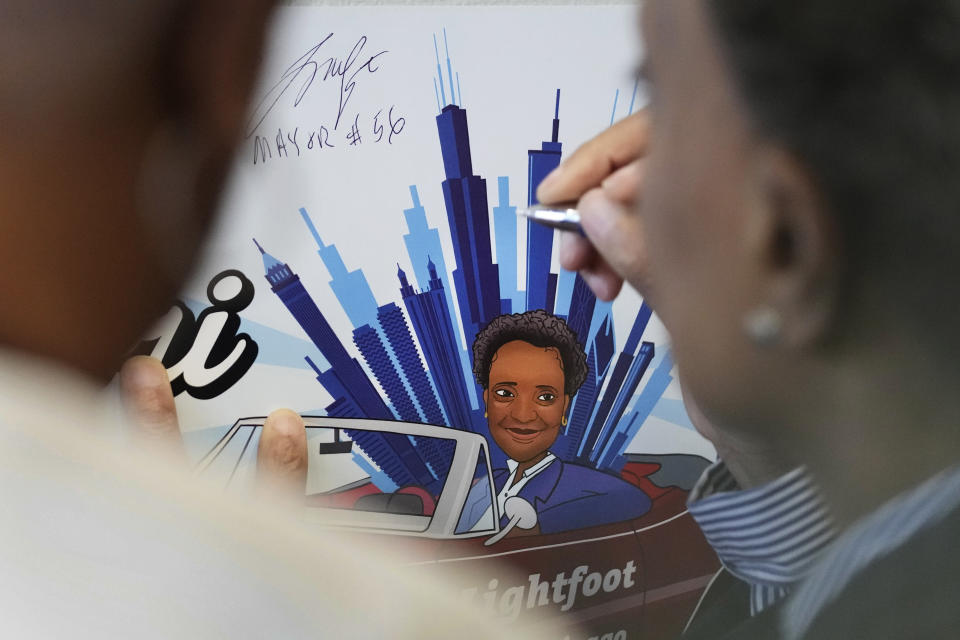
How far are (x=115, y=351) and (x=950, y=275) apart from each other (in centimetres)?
29

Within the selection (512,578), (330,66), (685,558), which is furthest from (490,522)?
(330,66)

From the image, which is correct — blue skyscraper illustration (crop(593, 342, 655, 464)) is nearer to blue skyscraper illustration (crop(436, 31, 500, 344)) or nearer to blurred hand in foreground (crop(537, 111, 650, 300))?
blue skyscraper illustration (crop(436, 31, 500, 344))

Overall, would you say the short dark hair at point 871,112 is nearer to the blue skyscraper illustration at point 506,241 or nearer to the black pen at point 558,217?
the black pen at point 558,217

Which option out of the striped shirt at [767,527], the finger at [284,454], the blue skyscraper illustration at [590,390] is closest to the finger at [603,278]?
the striped shirt at [767,527]

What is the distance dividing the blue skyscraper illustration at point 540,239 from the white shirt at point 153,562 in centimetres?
52

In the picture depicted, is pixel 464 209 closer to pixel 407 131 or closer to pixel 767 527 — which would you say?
pixel 407 131

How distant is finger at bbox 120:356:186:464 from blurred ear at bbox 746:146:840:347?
54 cm

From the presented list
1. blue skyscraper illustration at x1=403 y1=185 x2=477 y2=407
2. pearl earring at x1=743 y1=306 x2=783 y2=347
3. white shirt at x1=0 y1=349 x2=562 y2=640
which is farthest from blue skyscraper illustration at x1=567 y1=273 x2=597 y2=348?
white shirt at x1=0 y1=349 x2=562 y2=640

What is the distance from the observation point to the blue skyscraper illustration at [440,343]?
707 mm

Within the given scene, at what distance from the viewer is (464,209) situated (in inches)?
27.5

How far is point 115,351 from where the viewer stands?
0.96 feet

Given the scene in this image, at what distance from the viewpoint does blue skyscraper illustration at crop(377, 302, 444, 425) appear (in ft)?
2.31

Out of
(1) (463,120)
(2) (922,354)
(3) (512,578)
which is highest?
(1) (463,120)

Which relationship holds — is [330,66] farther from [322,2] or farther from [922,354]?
[922,354]
